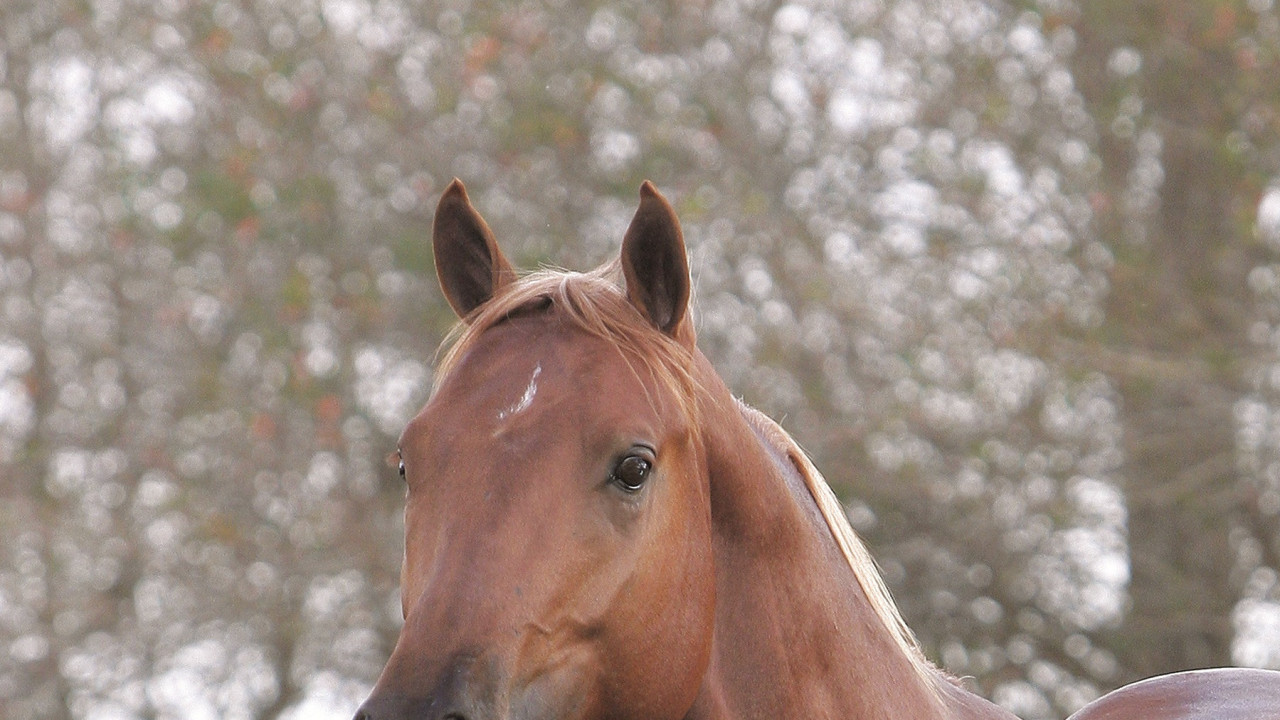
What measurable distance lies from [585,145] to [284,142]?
1.97 metres

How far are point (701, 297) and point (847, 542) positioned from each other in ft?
18.5

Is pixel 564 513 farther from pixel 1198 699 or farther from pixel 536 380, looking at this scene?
pixel 1198 699

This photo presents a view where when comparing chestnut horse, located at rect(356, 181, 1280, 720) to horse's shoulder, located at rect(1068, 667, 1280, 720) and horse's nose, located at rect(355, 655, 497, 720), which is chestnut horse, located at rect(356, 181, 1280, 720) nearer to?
horse's nose, located at rect(355, 655, 497, 720)

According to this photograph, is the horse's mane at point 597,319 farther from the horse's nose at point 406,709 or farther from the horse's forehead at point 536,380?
the horse's nose at point 406,709

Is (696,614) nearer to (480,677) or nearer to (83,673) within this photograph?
(480,677)

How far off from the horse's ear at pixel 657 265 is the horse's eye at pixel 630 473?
0.32m

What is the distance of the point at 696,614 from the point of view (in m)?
2.30

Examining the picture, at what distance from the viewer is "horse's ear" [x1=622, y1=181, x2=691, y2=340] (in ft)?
7.94

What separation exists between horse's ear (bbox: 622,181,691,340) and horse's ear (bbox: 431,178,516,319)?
0.27 m

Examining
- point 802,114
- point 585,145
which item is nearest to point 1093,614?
point 802,114

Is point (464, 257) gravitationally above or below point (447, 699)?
above

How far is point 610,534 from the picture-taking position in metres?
2.20

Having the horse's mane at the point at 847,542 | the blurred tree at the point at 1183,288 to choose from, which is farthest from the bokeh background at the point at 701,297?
the horse's mane at the point at 847,542

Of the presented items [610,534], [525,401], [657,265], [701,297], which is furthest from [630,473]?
[701,297]
